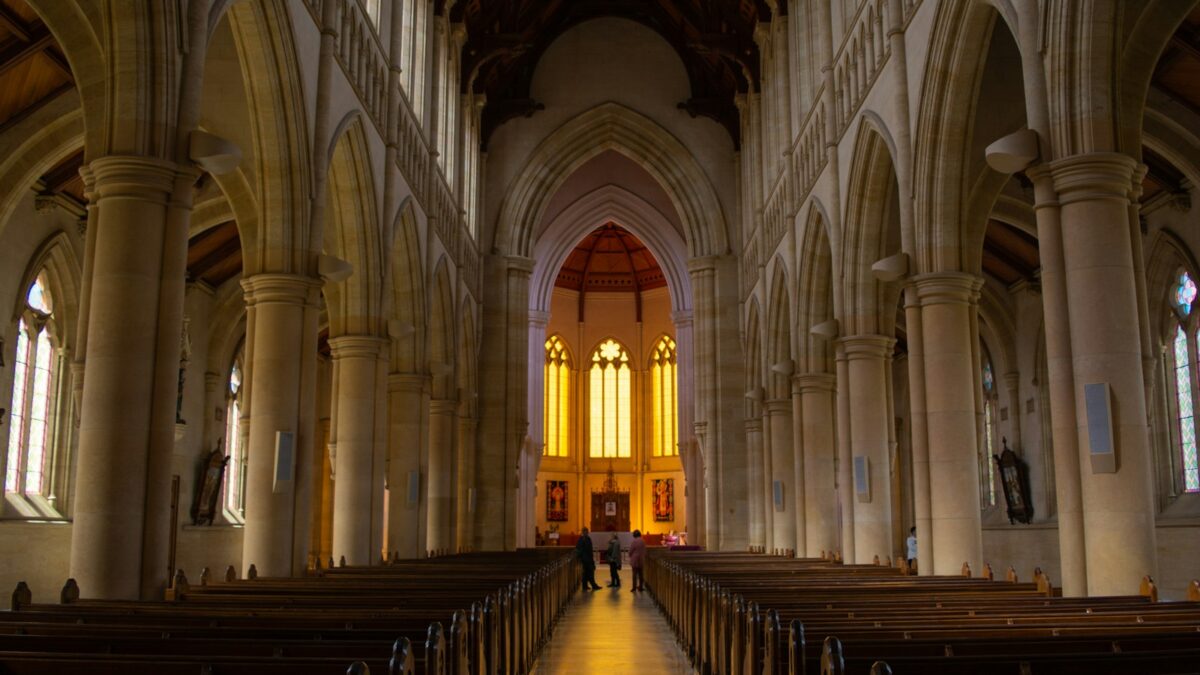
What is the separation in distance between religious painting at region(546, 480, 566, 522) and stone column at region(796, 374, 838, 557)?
85.2 ft

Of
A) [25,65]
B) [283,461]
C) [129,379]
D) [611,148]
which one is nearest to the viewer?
[129,379]

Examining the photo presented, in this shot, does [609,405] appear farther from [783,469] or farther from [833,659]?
[833,659]

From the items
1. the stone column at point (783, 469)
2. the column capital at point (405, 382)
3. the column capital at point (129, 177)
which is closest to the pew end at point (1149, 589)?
the column capital at point (129, 177)

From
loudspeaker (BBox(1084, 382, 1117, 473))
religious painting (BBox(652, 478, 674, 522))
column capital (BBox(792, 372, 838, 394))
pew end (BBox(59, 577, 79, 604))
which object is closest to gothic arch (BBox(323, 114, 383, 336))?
column capital (BBox(792, 372, 838, 394))

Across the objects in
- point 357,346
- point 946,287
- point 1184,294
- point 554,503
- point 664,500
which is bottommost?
point 554,503

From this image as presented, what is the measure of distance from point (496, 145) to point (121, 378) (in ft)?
77.6

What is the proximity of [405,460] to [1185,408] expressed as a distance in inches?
562

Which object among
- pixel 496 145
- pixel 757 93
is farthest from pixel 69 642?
pixel 496 145

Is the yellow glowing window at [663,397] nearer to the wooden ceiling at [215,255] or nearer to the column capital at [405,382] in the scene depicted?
the wooden ceiling at [215,255]

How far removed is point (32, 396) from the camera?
18.7 metres

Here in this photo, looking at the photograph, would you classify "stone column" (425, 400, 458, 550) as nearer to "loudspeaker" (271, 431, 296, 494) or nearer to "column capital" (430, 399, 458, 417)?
"column capital" (430, 399, 458, 417)

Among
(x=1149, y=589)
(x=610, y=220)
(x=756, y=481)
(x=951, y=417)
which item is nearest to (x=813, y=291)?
(x=951, y=417)

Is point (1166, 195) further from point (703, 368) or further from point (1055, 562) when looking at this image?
point (703, 368)

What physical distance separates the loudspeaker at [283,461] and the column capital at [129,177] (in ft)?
14.3
